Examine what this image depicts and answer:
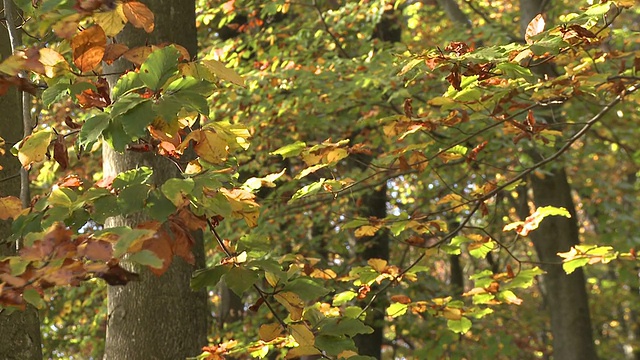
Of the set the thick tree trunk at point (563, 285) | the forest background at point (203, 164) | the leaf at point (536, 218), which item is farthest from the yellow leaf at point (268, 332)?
the thick tree trunk at point (563, 285)

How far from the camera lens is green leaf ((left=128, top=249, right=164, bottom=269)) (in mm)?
1699

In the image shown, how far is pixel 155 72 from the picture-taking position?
6.66ft

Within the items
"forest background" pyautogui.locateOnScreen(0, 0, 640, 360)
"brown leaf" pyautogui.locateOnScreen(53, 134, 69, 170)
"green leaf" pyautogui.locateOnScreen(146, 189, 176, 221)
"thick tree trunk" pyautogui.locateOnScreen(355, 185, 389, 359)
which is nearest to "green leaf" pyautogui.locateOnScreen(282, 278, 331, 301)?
"forest background" pyautogui.locateOnScreen(0, 0, 640, 360)

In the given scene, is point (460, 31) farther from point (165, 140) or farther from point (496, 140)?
point (165, 140)

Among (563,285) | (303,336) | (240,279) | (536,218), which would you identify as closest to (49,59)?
(240,279)

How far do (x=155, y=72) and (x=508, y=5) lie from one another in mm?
13907

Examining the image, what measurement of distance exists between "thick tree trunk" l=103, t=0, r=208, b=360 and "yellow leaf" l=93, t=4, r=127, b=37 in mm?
1044

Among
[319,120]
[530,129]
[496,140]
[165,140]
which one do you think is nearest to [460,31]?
[496,140]

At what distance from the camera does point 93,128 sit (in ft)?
6.57

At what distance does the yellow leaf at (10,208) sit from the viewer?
7.42 ft

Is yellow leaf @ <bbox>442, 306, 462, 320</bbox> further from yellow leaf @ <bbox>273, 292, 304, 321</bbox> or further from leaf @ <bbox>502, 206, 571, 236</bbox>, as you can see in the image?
yellow leaf @ <bbox>273, 292, 304, 321</bbox>

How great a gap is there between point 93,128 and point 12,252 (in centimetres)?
167

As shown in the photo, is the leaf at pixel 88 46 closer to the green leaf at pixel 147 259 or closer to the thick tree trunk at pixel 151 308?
the green leaf at pixel 147 259

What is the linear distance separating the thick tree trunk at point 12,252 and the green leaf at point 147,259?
1560 millimetres
